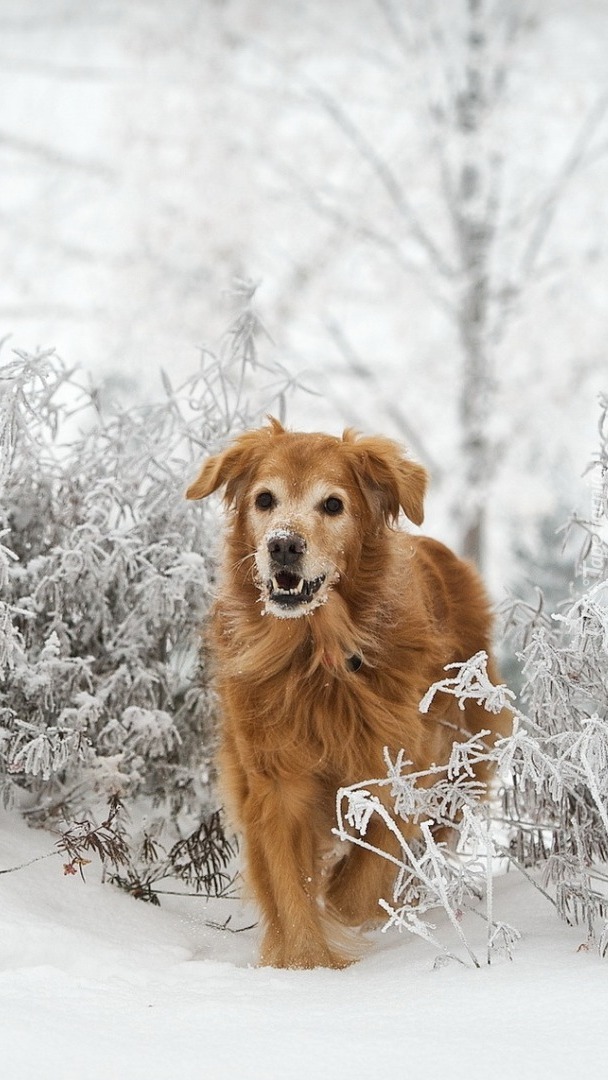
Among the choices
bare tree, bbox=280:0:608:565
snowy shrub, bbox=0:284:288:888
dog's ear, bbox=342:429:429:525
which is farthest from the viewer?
bare tree, bbox=280:0:608:565

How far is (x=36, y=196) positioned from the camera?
1467 centimetres

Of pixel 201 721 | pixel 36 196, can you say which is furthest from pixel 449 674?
pixel 36 196

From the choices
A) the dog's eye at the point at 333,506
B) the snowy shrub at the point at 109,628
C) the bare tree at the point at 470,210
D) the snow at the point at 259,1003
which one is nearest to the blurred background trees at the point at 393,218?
the bare tree at the point at 470,210

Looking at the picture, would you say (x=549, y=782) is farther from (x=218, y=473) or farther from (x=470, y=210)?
(x=470, y=210)

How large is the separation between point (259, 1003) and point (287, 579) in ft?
3.78

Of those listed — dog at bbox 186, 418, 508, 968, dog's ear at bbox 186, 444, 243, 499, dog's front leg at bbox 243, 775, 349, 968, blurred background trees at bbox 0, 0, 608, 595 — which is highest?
blurred background trees at bbox 0, 0, 608, 595

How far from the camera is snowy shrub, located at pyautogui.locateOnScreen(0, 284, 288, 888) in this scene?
3.97 meters

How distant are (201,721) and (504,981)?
2.02 metres

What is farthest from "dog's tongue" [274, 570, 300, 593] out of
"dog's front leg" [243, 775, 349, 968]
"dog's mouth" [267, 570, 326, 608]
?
"dog's front leg" [243, 775, 349, 968]

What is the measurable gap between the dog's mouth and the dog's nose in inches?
1.6

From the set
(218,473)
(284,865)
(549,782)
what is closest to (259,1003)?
(284,865)

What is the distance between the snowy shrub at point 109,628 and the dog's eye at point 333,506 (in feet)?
2.87

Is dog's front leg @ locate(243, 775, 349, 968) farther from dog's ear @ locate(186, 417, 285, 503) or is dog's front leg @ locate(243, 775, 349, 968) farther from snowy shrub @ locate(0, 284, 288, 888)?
dog's ear @ locate(186, 417, 285, 503)

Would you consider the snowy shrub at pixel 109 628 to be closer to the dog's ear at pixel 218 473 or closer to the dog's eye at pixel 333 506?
the dog's ear at pixel 218 473
